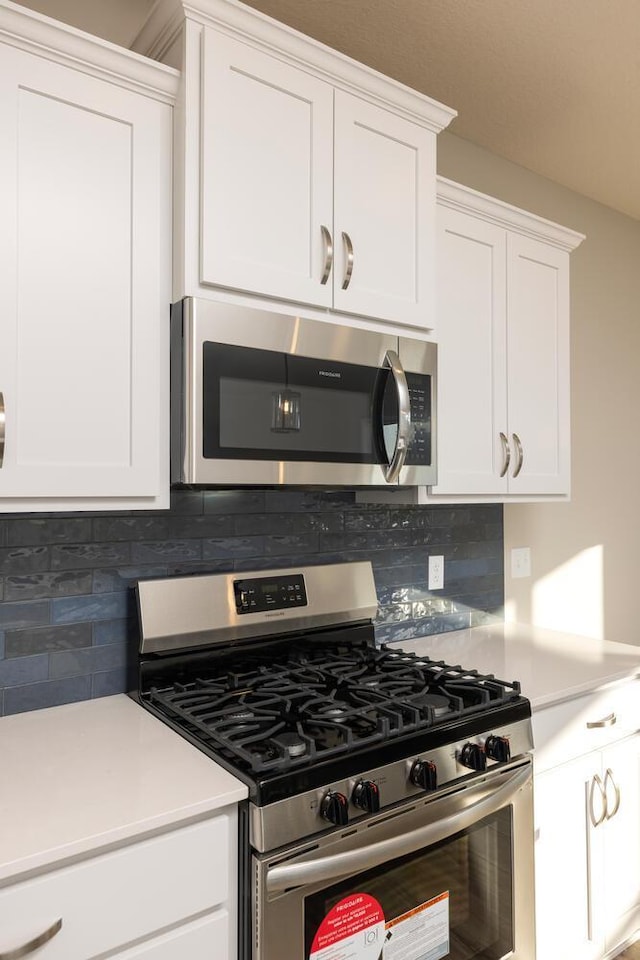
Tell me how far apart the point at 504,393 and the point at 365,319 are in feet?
2.16

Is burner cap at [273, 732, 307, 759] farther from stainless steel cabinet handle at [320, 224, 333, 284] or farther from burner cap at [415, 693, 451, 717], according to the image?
stainless steel cabinet handle at [320, 224, 333, 284]

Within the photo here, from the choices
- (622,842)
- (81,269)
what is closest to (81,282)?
(81,269)

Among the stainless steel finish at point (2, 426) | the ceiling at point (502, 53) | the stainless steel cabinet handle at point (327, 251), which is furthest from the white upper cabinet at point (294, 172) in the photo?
the stainless steel finish at point (2, 426)

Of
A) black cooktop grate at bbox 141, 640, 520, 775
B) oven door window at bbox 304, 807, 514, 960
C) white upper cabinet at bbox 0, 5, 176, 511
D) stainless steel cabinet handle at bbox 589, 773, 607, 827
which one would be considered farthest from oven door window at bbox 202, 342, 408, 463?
stainless steel cabinet handle at bbox 589, 773, 607, 827

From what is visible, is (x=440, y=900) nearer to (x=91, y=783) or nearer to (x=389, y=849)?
(x=389, y=849)

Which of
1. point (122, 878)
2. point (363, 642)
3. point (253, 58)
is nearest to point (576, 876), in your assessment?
point (363, 642)

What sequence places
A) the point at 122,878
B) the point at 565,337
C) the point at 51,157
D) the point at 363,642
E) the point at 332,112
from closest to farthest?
1. the point at 122,878
2. the point at 51,157
3. the point at 332,112
4. the point at 363,642
5. the point at 565,337

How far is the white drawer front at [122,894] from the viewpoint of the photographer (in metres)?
0.99

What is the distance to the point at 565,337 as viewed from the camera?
238cm

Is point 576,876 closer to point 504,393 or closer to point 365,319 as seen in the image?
point 504,393

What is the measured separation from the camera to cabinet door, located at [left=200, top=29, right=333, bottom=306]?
1.46 m

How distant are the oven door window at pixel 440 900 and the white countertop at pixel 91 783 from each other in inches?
12.3

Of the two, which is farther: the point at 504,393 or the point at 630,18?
the point at 504,393

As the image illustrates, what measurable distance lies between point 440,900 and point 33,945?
0.85m
